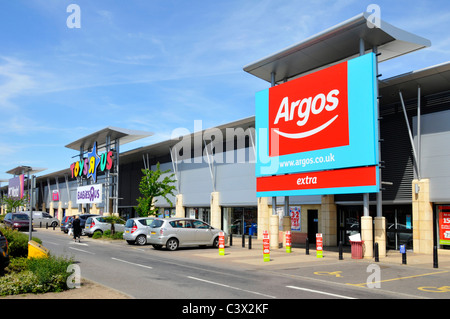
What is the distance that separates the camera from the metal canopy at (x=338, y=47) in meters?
19.7

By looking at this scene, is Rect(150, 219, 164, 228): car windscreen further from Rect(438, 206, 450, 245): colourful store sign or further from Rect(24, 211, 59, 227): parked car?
Rect(24, 211, 59, 227): parked car

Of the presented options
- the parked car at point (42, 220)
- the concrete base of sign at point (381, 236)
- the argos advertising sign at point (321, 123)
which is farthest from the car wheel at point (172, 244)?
the parked car at point (42, 220)

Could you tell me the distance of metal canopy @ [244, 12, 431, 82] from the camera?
64.5 feet

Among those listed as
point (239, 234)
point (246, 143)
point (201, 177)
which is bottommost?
point (239, 234)

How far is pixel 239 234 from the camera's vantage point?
3416 cm

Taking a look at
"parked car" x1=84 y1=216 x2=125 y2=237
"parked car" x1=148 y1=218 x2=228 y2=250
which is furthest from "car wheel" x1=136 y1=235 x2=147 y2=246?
"parked car" x1=84 y1=216 x2=125 y2=237

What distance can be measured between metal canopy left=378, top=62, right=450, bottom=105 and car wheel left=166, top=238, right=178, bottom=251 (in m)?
13.2

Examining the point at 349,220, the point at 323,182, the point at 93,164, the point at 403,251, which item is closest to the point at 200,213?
the point at 93,164

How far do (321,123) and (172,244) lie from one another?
32.7 feet

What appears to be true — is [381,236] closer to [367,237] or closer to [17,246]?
[367,237]

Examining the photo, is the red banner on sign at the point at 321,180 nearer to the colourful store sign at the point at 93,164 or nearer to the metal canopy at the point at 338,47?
the metal canopy at the point at 338,47
